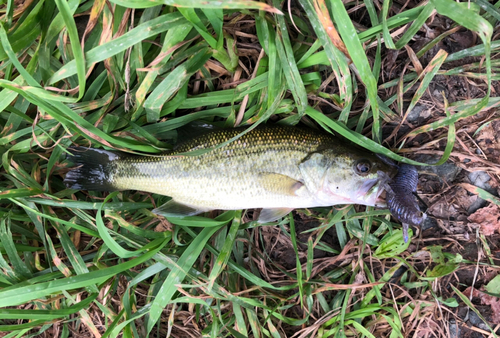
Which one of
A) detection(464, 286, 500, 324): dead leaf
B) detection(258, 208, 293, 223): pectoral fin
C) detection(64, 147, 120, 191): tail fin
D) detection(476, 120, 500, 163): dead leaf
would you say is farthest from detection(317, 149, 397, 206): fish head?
detection(64, 147, 120, 191): tail fin

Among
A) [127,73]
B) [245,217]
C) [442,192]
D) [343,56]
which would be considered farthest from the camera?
[245,217]

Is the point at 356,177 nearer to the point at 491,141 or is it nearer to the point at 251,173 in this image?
the point at 251,173

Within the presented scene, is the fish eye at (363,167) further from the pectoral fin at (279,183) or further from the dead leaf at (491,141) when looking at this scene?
the dead leaf at (491,141)

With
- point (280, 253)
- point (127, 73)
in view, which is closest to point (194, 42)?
point (127, 73)

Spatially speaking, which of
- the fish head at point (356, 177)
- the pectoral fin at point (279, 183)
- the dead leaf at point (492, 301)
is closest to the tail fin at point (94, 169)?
the pectoral fin at point (279, 183)

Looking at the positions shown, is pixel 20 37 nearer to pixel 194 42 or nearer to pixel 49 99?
pixel 49 99

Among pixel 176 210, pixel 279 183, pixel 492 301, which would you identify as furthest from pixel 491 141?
pixel 176 210
